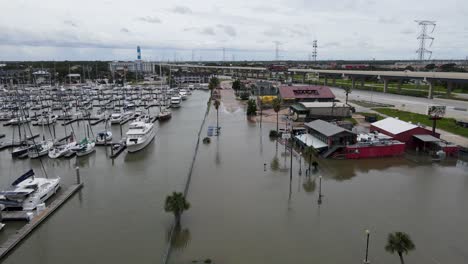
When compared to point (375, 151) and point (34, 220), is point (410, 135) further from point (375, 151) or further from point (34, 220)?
point (34, 220)

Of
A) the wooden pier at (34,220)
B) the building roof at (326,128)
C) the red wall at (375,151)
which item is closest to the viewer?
the wooden pier at (34,220)

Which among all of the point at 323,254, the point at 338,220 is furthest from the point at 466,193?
the point at 323,254

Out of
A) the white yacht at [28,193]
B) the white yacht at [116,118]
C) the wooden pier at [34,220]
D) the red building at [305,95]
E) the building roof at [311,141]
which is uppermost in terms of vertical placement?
the red building at [305,95]

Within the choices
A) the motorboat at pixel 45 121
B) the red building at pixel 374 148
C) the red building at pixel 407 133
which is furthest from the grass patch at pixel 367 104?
the motorboat at pixel 45 121

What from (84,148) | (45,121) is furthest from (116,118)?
(84,148)

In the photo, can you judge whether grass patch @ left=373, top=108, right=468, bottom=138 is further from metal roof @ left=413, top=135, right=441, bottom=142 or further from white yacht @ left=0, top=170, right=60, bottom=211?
white yacht @ left=0, top=170, right=60, bottom=211

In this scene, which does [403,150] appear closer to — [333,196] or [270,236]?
[333,196]

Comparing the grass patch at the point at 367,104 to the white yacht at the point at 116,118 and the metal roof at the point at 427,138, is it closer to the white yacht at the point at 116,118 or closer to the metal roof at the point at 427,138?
the metal roof at the point at 427,138
